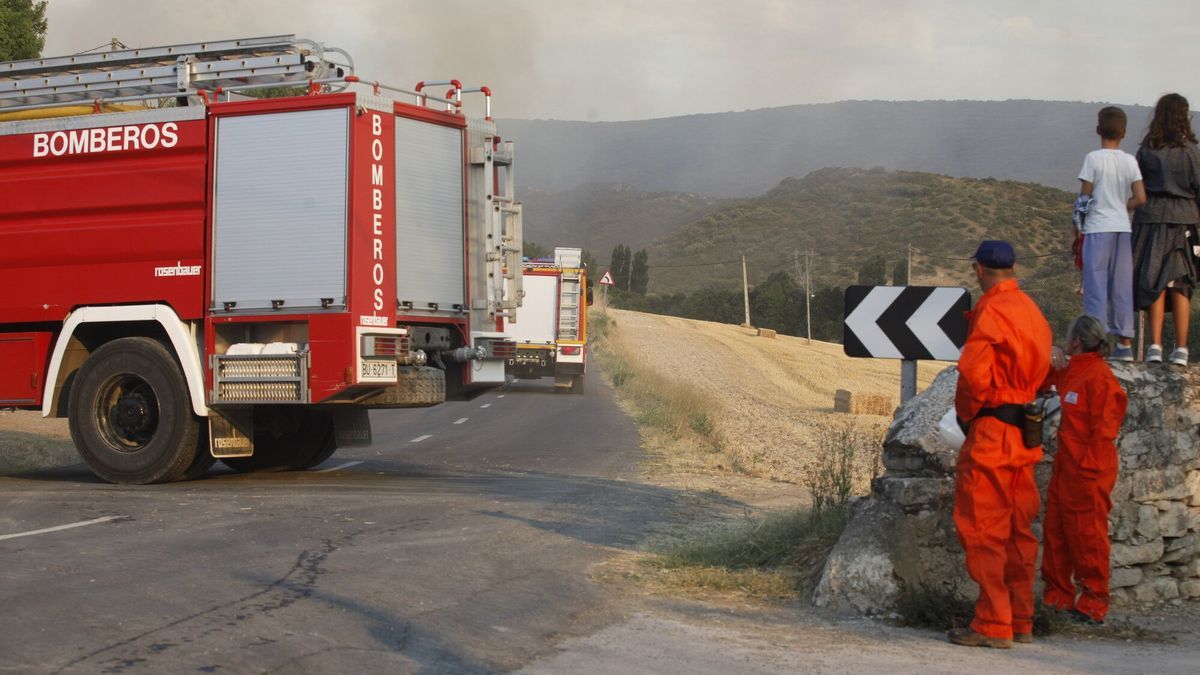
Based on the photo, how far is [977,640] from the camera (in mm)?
6035

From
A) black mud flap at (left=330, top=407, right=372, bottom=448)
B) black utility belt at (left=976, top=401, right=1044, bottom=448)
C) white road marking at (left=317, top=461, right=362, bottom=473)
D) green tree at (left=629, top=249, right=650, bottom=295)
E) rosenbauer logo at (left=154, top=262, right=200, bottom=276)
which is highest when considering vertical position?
green tree at (left=629, top=249, right=650, bottom=295)

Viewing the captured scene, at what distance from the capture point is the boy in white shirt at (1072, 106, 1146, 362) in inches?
299

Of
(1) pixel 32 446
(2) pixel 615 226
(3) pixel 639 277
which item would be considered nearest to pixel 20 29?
(1) pixel 32 446

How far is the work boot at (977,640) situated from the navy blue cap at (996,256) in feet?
5.70

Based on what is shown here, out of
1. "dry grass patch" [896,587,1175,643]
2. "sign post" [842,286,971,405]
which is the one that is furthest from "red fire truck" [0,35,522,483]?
"dry grass patch" [896,587,1175,643]

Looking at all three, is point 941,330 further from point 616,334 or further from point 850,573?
point 616,334

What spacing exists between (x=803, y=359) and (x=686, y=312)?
125ft

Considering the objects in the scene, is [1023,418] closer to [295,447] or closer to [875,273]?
[295,447]

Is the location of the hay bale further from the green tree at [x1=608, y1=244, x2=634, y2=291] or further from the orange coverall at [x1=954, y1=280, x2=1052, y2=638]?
the green tree at [x1=608, y1=244, x2=634, y2=291]

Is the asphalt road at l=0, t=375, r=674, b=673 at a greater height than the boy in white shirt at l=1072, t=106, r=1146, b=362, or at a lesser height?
lesser

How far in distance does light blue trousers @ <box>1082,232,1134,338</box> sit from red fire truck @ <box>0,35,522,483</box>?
6.21m

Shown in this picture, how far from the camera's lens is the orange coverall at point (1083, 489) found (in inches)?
257

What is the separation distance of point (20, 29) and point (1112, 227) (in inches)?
797

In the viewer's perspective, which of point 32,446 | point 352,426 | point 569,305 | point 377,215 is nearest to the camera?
point 377,215
